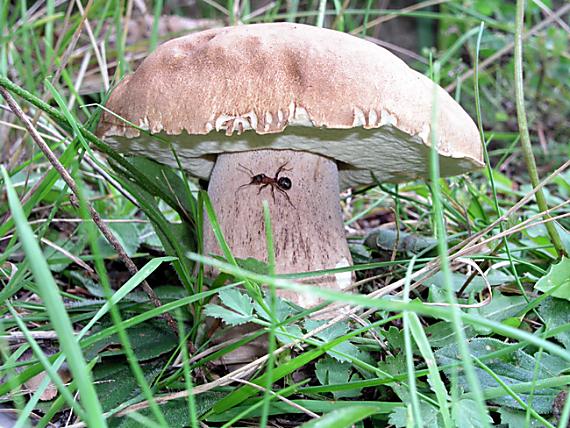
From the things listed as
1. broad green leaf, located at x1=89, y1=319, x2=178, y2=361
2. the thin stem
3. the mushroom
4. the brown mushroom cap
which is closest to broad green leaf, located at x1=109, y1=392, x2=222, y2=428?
broad green leaf, located at x1=89, y1=319, x2=178, y2=361

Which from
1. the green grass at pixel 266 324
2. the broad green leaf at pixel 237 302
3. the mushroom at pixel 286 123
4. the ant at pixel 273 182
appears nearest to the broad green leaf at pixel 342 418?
the green grass at pixel 266 324

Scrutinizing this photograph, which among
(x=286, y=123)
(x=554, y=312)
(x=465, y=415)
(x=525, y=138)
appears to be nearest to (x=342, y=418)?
(x=465, y=415)

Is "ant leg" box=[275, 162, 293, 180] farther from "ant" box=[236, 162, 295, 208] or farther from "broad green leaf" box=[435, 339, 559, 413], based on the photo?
"broad green leaf" box=[435, 339, 559, 413]

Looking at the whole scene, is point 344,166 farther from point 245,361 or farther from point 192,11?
point 192,11

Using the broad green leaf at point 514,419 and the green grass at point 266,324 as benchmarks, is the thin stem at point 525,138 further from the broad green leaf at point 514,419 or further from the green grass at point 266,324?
the broad green leaf at point 514,419

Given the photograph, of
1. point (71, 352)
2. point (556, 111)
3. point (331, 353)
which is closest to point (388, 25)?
point (556, 111)

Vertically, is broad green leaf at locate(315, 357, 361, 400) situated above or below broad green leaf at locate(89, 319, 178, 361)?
above

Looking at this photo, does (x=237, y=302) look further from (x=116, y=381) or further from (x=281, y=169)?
(x=281, y=169)
